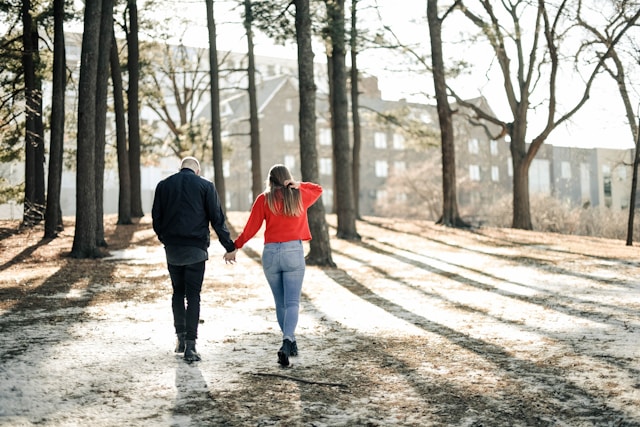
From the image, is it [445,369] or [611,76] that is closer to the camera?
[445,369]

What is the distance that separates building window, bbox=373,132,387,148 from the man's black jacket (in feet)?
185

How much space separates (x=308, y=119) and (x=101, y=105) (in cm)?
583

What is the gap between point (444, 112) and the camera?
2452cm

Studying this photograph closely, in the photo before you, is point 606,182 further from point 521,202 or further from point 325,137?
point 521,202

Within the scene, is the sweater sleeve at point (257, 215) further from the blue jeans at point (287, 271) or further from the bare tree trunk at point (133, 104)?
the bare tree trunk at point (133, 104)

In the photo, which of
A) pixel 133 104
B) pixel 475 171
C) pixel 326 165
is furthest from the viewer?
pixel 475 171

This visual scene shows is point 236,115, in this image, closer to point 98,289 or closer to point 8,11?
point 8,11

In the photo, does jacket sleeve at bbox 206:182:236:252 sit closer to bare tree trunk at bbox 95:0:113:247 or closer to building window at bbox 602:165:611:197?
bare tree trunk at bbox 95:0:113:247

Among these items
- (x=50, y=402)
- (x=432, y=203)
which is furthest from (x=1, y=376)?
(x=432, y=203)

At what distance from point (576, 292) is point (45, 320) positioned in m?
8.02


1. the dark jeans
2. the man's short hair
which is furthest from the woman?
the man's short hair

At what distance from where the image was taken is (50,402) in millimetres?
4898

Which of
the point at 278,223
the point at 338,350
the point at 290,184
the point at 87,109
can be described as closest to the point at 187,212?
the point at 278,223

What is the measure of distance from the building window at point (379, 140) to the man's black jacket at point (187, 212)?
5654 centimetres
